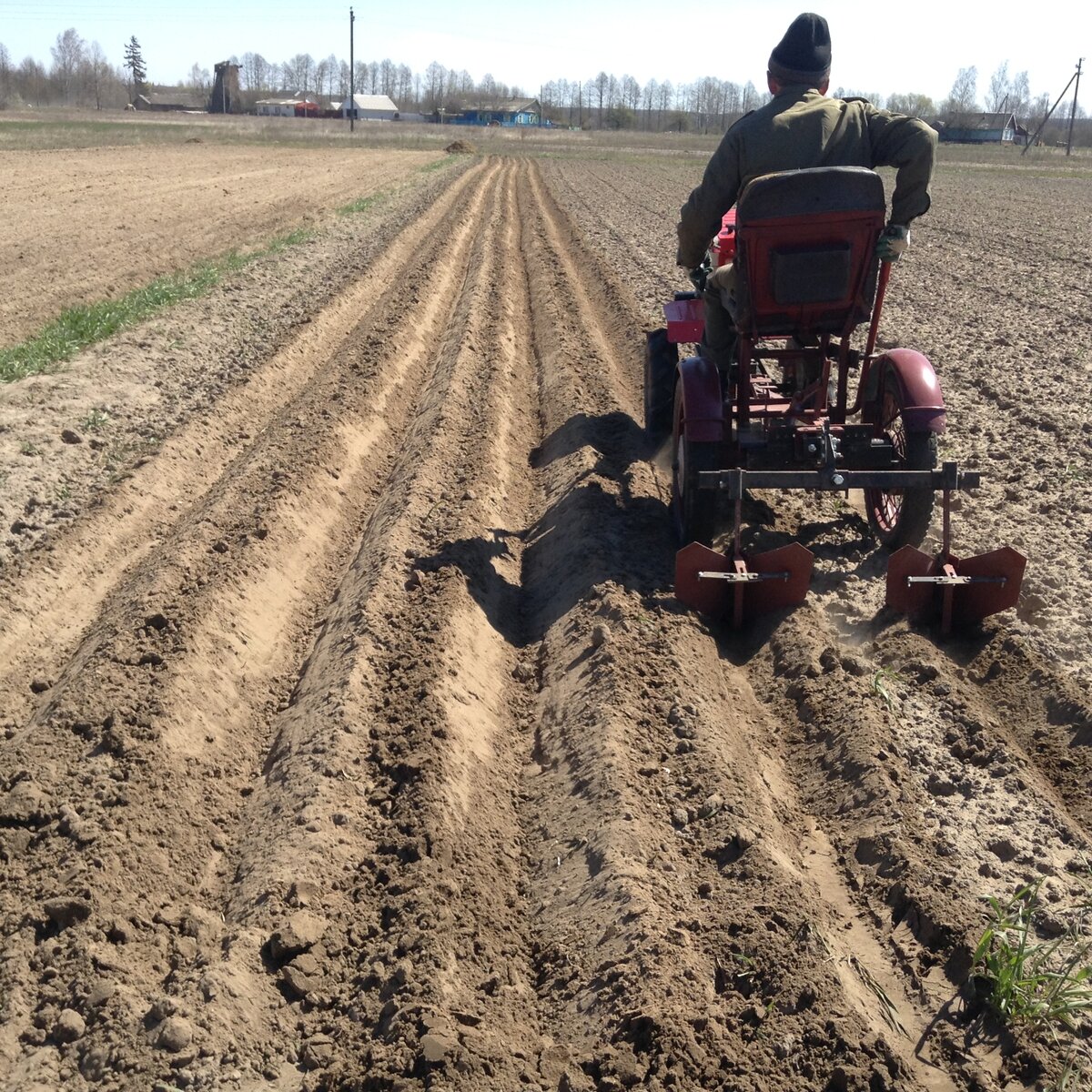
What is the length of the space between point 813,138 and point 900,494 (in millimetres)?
1909

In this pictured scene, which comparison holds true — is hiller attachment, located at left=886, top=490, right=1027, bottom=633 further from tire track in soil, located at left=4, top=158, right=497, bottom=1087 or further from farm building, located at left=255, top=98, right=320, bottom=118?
farm building, located at left=255, top=98, right=320, bottom=118

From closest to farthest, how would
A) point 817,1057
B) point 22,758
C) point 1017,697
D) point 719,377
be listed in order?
point 817,1057
point 22,758
point 1017,697
point 719,377

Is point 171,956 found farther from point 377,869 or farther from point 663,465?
point 663,465

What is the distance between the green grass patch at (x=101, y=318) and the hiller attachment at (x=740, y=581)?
240 inches

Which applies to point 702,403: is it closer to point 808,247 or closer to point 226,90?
point 808,247

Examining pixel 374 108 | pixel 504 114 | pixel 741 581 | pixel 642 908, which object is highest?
pixel 374 108

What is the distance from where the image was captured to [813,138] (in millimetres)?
5133

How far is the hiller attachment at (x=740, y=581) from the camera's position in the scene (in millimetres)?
4988

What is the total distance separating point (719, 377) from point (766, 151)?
1.15 metres

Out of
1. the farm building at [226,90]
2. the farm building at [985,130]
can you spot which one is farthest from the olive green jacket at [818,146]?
the farm building at [226,90]

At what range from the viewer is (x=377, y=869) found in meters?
3.47

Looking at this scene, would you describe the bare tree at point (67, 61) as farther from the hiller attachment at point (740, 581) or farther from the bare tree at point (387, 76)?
the hiller attachment at point (740, 581)

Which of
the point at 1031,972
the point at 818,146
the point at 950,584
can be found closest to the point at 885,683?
the point at 950,584

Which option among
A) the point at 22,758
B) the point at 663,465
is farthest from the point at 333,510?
the point at 22,758
